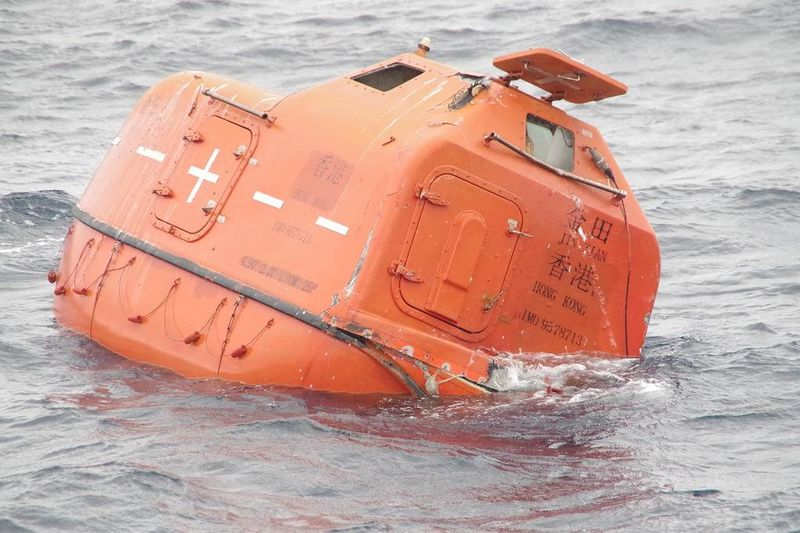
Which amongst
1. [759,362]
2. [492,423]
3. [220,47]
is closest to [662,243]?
[759,362]

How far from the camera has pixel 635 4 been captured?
71.2 ft

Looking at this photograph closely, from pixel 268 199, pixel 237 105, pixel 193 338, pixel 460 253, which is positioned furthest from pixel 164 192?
pixel 460 253

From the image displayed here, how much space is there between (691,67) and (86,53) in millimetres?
9053

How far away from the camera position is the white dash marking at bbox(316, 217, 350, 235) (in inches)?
333

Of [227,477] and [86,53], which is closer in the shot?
[227,477]

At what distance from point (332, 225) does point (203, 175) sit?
4.03ft

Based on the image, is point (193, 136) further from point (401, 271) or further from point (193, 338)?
point (401, 271)

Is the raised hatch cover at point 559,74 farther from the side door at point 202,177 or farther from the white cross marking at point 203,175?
the white cross marking at point 203,175

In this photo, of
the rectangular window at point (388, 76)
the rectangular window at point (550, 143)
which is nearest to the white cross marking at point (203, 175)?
the rectangular window at point (388, 76)

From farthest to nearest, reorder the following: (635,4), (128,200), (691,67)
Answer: (635,4)
(691,67)
(128,200)

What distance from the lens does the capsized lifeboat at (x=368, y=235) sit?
27.6 feet

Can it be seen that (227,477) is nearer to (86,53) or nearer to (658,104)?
(658,104)

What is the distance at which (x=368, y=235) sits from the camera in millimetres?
8352

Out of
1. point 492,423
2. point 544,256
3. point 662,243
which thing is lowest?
point 662,243
